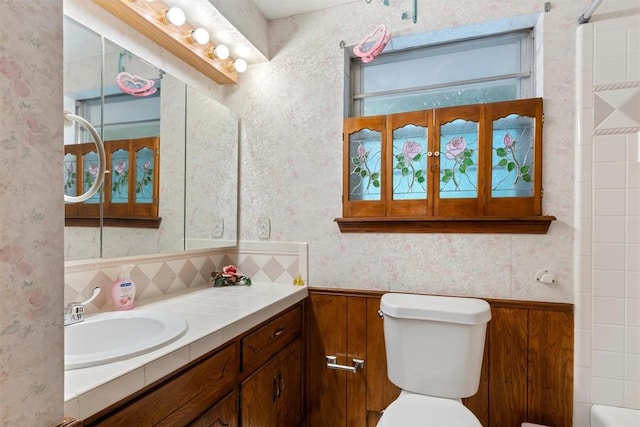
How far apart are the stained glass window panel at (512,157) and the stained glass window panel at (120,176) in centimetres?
165

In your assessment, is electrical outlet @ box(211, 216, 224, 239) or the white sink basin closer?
the white sink basin

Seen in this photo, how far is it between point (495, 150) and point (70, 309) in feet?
6.17

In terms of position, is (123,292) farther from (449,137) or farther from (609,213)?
(609,213)

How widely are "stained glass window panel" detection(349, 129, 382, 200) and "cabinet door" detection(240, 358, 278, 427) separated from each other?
94cm

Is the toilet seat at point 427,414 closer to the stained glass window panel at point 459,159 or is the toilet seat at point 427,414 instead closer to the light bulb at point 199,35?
the stained glass window panel at point 459,159

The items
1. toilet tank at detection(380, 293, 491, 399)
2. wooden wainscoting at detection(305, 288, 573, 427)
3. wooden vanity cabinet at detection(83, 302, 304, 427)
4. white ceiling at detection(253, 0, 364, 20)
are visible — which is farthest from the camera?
white ceiling at detection(253, 0, 364, 20)

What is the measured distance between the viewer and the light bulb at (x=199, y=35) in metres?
1.66

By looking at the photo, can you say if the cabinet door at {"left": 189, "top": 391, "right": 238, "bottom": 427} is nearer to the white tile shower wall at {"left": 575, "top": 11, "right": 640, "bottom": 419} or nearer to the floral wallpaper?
the floral wallpaper

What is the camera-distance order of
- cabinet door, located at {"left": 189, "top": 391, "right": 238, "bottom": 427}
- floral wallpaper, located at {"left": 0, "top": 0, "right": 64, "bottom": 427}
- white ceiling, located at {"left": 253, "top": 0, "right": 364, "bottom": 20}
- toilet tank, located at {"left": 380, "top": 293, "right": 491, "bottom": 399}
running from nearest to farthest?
floral wallpaper, located at {"left": 0, "top": 0, "right": 64, "bottom": 427}, cabinet door, located at {"left": 189, "top": 391, "right": 238, "bottom": 427}, toilet tank, located at {"left": 380, "top": 293, "right": 491, "bottom": 399}, white ceiling, located at {"left": 253, "top": 0, "right": 364, "bottom": 20}

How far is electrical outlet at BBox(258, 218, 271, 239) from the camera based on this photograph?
1.98 meters

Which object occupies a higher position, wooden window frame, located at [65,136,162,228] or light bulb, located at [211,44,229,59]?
light bulb, located at [211,44,229,59]

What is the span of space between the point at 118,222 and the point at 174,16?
953mm

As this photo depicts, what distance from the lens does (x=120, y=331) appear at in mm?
1260

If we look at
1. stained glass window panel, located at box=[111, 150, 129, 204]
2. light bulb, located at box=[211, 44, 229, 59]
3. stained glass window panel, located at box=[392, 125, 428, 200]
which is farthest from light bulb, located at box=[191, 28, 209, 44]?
stained glass window panel, located at box=[392, 125, 428, 200]
